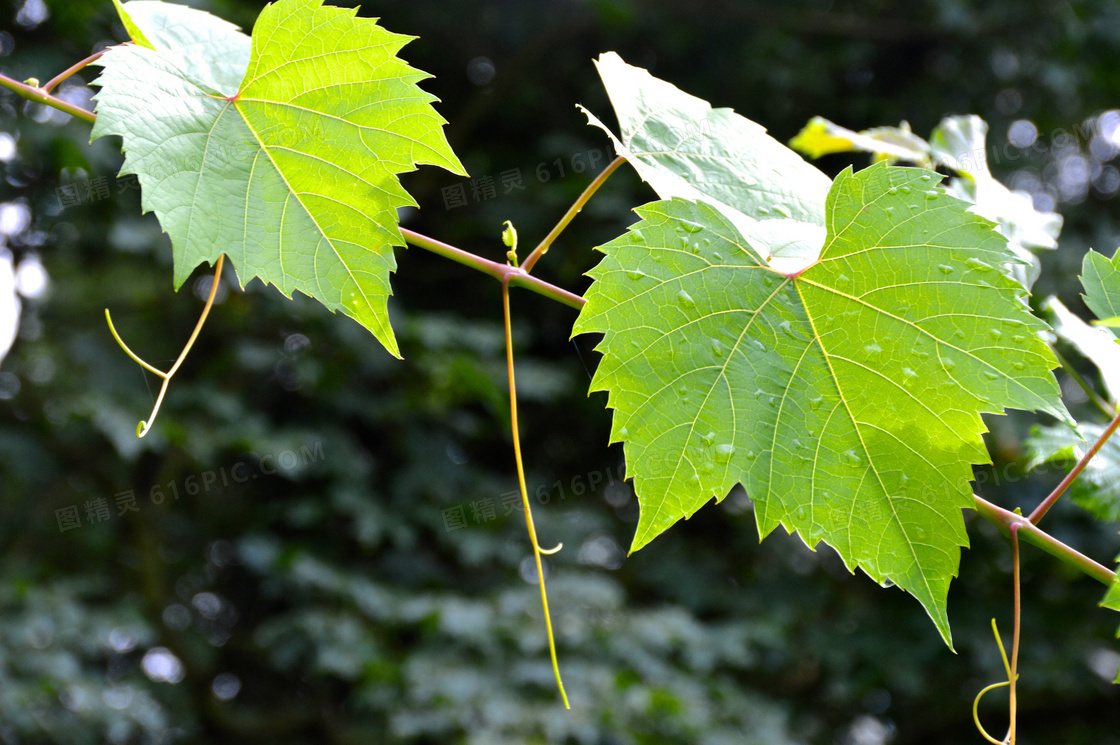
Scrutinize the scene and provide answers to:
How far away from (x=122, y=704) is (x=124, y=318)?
4.07 feet

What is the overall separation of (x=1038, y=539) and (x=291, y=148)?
48 centimetres

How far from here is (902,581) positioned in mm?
420

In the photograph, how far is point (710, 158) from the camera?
21.2 inches

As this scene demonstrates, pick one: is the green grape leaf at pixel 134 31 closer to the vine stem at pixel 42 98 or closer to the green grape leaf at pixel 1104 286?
the vine stem at pixel 42 98

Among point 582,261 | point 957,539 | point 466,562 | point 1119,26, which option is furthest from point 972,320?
point 1119,26

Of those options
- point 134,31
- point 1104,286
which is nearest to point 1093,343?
point 1104,286

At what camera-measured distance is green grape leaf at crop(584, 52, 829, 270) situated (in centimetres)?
50

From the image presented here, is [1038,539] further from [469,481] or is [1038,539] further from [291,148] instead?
[469,481]

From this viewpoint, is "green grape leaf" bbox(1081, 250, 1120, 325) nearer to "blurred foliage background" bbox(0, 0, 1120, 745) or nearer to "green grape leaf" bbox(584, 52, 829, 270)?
"green grape leaf" bbox(584, 52, 829, 270)

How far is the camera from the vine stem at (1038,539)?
411mm

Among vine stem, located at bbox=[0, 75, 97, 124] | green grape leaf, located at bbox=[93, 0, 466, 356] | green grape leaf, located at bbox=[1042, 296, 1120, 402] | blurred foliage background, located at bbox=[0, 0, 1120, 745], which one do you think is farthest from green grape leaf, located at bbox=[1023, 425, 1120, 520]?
blurred foliage background, located at bbox=[0, 0, 1120, 745]

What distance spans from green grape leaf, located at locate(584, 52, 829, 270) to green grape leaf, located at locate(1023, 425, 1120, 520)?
0.28 meters

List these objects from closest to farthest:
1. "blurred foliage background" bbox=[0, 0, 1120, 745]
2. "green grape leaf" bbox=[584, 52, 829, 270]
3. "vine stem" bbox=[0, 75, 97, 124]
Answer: "vine stem" bbox=[0, 75, 97, 124]
"green grape leaf" bbox=[584, 52, 829, 270]
"blurred foliage background" bbox=[0, 0, 1120, 745]

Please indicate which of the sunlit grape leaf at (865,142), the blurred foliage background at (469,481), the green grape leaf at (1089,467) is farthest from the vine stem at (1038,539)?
the blurred foliage background at (469,481)
